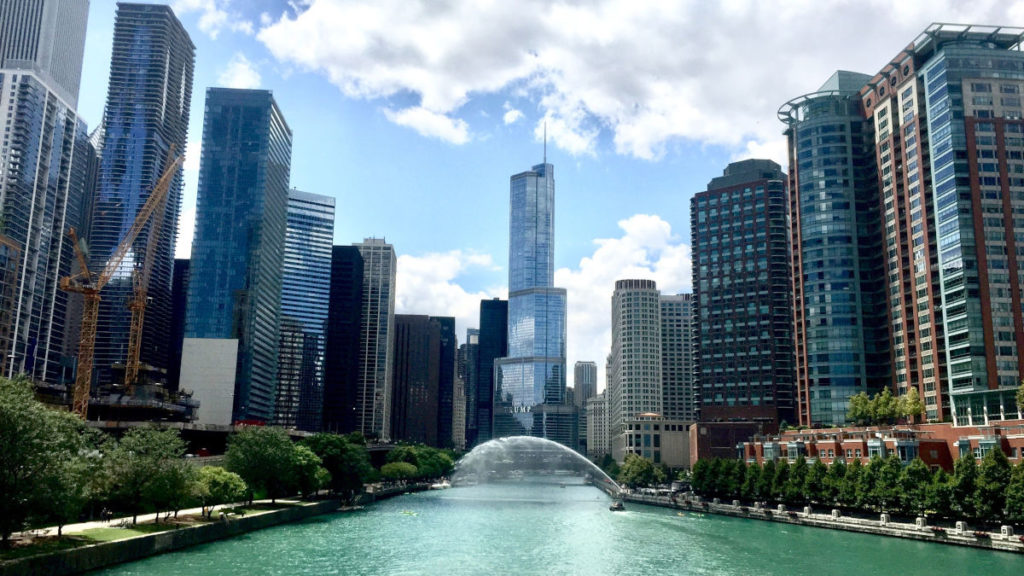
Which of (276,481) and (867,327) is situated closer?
(276,481)

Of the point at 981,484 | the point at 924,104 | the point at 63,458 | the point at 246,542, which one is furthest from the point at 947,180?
the point at 63,458

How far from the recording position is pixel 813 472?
140250 mm

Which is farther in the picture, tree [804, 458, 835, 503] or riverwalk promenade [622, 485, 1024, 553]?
tree [804, 458, 835, 503]

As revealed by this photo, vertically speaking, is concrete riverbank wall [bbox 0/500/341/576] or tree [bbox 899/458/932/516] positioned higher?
tree [bbox 899/458/932/516]

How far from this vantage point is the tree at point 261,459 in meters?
134

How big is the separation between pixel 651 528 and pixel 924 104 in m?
118

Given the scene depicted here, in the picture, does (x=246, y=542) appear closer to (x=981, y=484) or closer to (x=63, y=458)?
(x=63, y=458)

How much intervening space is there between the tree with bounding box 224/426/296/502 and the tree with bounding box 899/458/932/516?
98.8m

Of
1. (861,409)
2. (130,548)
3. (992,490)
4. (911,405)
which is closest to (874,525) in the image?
(992,490)

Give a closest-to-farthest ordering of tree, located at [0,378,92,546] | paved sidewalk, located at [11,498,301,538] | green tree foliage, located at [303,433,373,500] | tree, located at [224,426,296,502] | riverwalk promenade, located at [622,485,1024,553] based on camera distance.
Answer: tree, located at [0,378,92,546], paved sidewalk, located at [11,498,301,538], riverwalk promenade, located at [622,485,1024,553], tree, located at [224,426,296,502], green tree foliage, located at [303,433,373,500]

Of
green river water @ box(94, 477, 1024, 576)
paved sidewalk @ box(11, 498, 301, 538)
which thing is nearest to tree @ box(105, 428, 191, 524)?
paved sidewalk @ box(11, 498, 301, 538)

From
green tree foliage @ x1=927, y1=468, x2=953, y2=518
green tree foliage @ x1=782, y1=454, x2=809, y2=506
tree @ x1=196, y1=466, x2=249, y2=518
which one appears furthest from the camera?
green tree foliage @ x1=782, y1=454, x2=809, y2=506

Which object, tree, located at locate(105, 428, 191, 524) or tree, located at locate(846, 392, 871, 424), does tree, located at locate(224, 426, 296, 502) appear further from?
tree, located at locate(846, 392, 871, 424)

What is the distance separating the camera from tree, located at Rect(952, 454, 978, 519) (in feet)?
351
